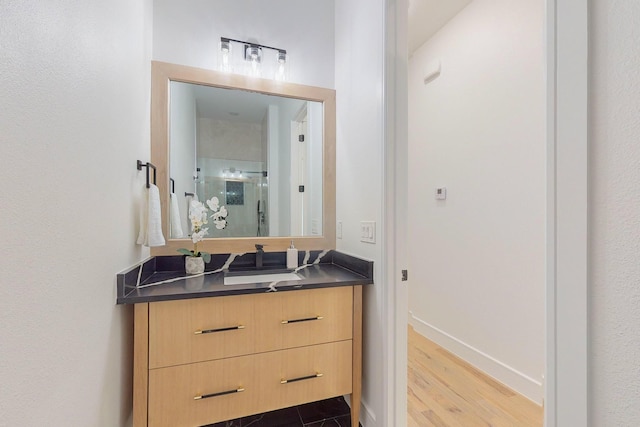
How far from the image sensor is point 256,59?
6.10 feet

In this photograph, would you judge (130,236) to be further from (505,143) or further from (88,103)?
(505,143)

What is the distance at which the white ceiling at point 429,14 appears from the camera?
7.15 ft

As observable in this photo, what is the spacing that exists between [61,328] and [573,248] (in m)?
1.28

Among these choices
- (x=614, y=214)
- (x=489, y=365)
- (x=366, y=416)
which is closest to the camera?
(x=614, y=214)

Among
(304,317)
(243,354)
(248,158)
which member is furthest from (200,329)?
(248,158)

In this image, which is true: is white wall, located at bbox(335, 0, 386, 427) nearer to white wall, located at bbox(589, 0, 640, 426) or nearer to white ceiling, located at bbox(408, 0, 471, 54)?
white ceiling, located at bbox(408, 0, 471, 54)

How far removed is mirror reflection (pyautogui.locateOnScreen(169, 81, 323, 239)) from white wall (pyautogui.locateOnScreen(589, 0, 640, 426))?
61.2 inches

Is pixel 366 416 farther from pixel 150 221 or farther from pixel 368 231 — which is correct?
pixel 150 221

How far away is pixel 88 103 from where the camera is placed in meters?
0.90

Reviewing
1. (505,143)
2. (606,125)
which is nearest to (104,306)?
(606,125)

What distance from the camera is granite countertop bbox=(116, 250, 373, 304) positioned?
1.22m

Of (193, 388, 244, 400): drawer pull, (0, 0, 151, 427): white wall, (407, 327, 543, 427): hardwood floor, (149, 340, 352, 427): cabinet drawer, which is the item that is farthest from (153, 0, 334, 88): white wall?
(407, 327, 543, 427): hardwood floor

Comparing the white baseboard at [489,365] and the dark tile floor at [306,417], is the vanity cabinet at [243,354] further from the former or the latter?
the white baseboard at [489,365]

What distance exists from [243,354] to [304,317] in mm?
328
